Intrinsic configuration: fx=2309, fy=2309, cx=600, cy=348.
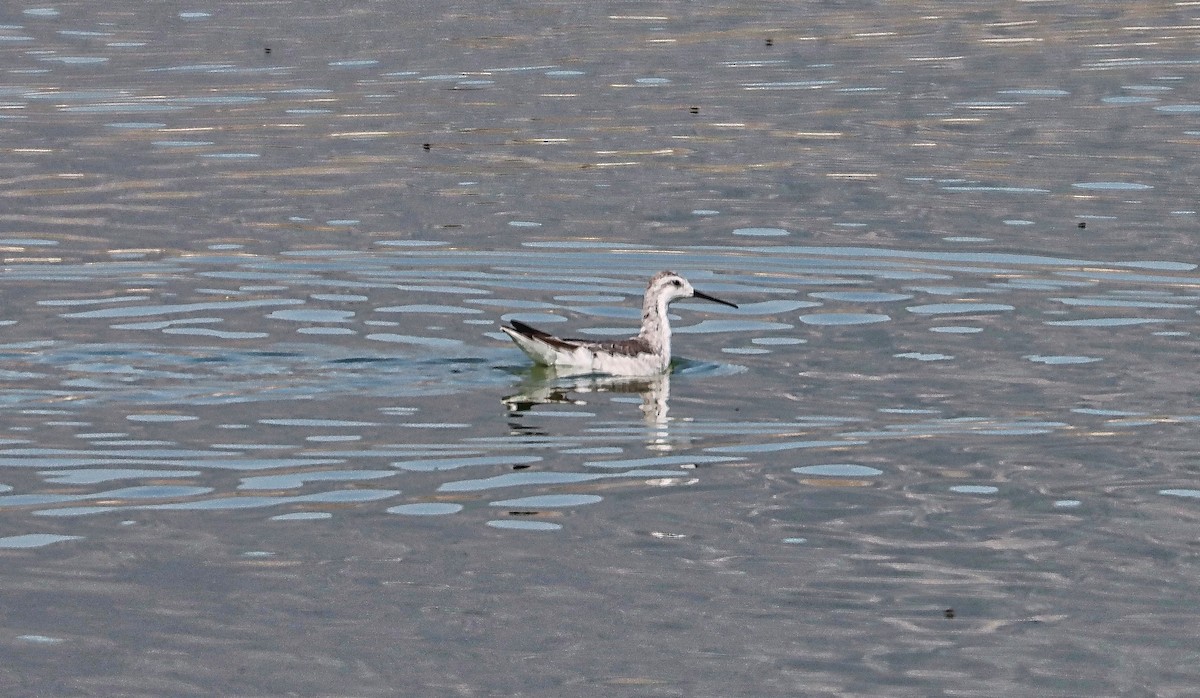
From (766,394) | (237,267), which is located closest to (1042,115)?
(237,267)

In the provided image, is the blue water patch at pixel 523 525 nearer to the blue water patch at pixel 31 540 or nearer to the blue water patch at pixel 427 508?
the blue water patch at pixel 427 508

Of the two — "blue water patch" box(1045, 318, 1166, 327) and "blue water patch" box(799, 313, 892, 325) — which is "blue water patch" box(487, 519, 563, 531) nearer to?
"blue water patch" box(799, 313, 892, 325)

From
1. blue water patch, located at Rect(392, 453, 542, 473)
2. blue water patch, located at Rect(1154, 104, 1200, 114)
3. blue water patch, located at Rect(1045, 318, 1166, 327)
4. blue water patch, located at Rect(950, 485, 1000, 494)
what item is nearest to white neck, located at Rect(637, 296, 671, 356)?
blue water patch, located at Rect(1045, 318, 1166, 327)

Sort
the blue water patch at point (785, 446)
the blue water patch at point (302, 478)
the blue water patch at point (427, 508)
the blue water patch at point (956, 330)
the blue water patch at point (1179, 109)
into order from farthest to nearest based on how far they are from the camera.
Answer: the blue water patch at point (1179, 109), the blue water patch at point (956, 330), the blue water patch at point (785, 446), the blue water patch at point (302, 478), the blue water patch at point (427, 508)

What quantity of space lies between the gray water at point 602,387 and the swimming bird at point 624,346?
0.25 meters

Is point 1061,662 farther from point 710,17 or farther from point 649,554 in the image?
point 710,17

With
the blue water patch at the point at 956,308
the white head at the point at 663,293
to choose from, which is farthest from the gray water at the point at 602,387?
the white head at the point at 663,293

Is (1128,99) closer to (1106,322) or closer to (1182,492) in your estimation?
(1106,322)

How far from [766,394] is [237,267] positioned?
7.56 metres

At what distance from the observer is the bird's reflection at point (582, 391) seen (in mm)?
17406

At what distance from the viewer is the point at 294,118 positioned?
34.8 m

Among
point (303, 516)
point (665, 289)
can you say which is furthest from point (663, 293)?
point (303, 516)

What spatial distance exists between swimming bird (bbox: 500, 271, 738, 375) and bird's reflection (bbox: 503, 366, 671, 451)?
0.28 ft

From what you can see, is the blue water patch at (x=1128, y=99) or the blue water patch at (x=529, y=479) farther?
the blue water patch at (x=1128, y=99)
